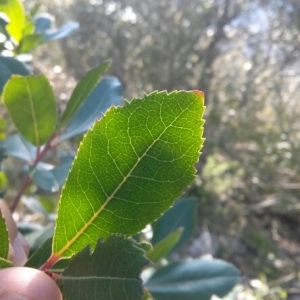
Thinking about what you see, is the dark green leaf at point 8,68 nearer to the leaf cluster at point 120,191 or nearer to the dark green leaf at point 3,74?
the dark green leaf at point 3,74

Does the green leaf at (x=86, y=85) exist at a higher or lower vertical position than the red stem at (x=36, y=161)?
higher

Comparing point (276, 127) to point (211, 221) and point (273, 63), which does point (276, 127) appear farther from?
point (211, 221)

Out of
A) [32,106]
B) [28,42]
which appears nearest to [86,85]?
[32,106]

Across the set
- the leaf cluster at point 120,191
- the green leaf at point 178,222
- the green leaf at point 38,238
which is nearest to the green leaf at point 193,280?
the green leaf at point 178,222

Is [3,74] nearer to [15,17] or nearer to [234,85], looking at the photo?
[15,17]

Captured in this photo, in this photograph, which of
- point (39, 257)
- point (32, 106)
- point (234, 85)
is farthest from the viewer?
point (234, 85)

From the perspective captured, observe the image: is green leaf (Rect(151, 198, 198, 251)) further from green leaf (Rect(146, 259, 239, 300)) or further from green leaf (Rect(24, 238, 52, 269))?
green leaf (Rect(24, 238, 52, 269))
